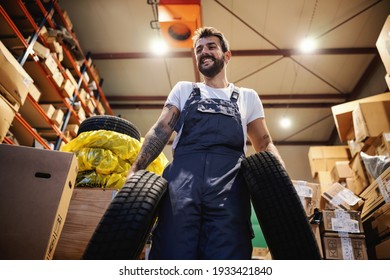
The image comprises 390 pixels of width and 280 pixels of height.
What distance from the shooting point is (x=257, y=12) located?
512 cm

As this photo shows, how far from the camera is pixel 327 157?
18.8 ft

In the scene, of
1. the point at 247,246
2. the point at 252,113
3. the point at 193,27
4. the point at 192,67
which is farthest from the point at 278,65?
the point at 247,246

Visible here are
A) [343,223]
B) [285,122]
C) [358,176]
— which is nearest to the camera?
[343,223]

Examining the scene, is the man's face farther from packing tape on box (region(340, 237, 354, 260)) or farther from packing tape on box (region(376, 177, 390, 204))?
packing tape on box (region(376, 177, 390, 204))

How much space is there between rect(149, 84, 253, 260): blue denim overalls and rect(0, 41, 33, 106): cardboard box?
7.42ft

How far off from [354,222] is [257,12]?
13.2 feet

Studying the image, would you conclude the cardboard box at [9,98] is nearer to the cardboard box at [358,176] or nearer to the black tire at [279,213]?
the black tire at [279,213]

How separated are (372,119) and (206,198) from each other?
3.65 m

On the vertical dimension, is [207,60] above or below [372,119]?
below

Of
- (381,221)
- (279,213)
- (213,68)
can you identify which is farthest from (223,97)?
(381,221)

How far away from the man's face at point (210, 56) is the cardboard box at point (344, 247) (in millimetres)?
1943

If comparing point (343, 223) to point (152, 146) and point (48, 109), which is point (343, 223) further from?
point (48, 109)

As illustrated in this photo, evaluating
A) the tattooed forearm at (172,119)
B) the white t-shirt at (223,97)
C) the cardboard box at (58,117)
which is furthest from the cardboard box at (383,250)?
the cardboard box at (58,117)

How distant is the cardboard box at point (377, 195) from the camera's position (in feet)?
9.24
